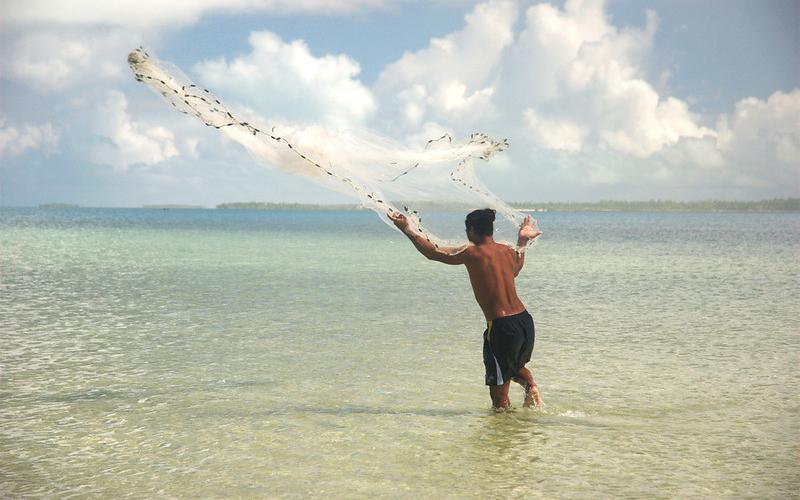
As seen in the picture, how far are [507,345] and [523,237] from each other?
1.22 metres

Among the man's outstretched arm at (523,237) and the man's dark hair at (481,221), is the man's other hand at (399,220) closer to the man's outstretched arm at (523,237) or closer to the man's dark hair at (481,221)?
the man's dark hair at (481,221)

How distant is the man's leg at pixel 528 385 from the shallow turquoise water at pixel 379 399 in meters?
0.17

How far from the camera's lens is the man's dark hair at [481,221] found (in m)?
7.50

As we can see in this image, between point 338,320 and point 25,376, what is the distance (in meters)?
6.36

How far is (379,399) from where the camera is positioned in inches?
341

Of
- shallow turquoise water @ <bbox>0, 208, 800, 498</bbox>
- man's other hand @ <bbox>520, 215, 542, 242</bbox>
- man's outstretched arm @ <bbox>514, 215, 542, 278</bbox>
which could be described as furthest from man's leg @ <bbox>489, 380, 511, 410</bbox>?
man's other hand @ <bbox>520, 215, 542, 242</bbox>

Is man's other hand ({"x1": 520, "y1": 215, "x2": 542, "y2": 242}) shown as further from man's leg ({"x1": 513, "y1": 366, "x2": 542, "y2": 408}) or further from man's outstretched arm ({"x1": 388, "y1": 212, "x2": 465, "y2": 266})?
man's leg ({"x1": 513, "y1": 366, "x2": 542, "y2": 408})

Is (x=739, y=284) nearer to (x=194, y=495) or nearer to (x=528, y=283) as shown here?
(x=528, y=283)

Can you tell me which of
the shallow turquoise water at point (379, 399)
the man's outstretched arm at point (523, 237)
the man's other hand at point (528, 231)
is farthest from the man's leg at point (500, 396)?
the man's other hand at point (528, 231)

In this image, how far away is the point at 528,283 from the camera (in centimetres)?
2314

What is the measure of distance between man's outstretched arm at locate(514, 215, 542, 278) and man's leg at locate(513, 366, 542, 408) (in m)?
1.03

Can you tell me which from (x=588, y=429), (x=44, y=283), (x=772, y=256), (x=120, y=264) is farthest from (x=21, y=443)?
(x=772, y=256)

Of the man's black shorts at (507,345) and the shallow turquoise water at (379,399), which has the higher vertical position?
the man's black shorts at (507,345)

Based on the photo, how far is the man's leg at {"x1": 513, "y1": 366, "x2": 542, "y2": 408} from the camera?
773cm
